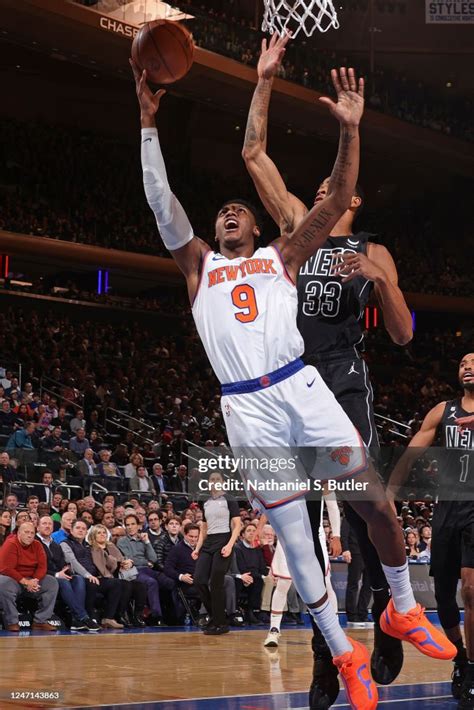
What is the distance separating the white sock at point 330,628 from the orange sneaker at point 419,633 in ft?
1.53

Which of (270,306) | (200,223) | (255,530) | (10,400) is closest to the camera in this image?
(270,306)

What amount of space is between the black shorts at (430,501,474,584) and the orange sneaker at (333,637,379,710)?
220 centimetres

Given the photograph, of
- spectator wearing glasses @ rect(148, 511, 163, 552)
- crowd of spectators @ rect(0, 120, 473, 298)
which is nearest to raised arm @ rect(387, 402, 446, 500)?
spectator wearing glasses @ rect(148, 511, 163, 552)

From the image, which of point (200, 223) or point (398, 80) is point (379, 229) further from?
point (200, 223)

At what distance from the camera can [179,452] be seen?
21.1 m

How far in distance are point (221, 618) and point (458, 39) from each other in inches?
929

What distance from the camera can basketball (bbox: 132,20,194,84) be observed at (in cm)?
511

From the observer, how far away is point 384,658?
5.57 m

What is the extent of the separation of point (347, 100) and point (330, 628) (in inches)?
100

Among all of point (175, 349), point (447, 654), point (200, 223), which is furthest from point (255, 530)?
point (200, 223)

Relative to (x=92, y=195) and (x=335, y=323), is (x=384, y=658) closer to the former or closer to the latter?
(x=335, y=323)

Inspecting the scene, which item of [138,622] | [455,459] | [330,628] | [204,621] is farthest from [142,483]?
[330,628]

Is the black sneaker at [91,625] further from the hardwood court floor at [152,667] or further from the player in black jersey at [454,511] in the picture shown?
the player in black jersey at [454,511]

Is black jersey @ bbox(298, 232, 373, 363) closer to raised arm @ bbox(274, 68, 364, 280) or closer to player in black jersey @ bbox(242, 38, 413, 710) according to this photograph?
player in black jersey @ bbox(242, 38, 413, 710)
